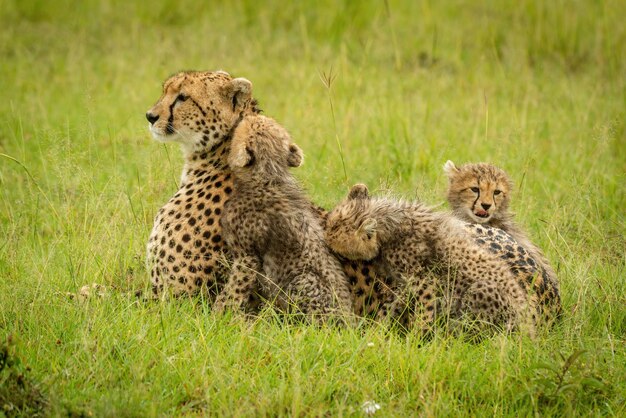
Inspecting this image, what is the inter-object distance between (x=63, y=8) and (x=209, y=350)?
283 inches

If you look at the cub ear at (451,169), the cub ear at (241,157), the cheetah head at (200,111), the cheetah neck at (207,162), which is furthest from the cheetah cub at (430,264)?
the cub ear at (451,169)

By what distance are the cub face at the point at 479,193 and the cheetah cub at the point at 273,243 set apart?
1.26 metres

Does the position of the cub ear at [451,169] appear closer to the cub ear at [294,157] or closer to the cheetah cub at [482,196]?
the cheetah cub at [482,196]

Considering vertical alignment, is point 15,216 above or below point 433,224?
below

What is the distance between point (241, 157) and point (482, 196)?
162 cm

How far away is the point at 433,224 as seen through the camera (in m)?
4.64

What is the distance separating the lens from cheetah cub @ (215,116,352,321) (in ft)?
14.6

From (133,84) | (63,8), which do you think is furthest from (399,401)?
(63,8)

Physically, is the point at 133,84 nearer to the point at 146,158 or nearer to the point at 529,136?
the point at 146,158

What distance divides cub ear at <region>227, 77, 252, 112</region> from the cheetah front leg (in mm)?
889

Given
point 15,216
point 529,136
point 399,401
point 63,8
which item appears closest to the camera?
point 399,401

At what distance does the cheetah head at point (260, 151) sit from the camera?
4.62m

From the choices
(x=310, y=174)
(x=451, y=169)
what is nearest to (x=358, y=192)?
(x=451, y=169)

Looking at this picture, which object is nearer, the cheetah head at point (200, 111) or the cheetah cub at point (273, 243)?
the cheetah cub at point (273, 243)
